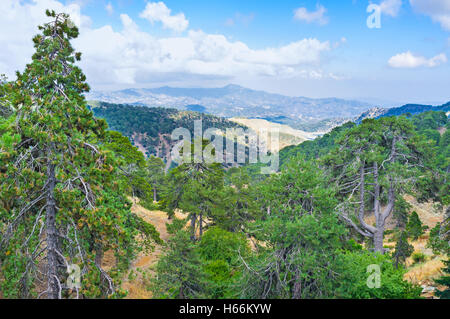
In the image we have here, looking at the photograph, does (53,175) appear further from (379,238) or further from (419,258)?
(419,258)

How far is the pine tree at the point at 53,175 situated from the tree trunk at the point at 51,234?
0.03 m

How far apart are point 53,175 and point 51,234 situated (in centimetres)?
174

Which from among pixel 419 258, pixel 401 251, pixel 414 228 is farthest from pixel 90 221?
pixel 414 228

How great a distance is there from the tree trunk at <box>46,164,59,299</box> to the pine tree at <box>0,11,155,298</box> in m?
0.03

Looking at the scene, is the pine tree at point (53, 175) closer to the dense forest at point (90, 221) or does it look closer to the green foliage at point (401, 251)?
the dense forest at point (90, 221)

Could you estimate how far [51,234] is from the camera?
321 inches

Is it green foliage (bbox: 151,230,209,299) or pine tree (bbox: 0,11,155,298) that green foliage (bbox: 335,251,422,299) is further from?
pine tree (bbox: 0,11,155,298)

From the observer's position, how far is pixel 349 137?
20547mm

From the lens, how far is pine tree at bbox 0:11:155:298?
7523 millimetres

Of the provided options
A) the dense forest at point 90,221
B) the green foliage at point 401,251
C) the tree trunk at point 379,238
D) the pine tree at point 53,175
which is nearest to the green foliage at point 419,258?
the green foliage at point 401,251

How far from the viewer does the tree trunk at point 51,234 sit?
8.03 metres
